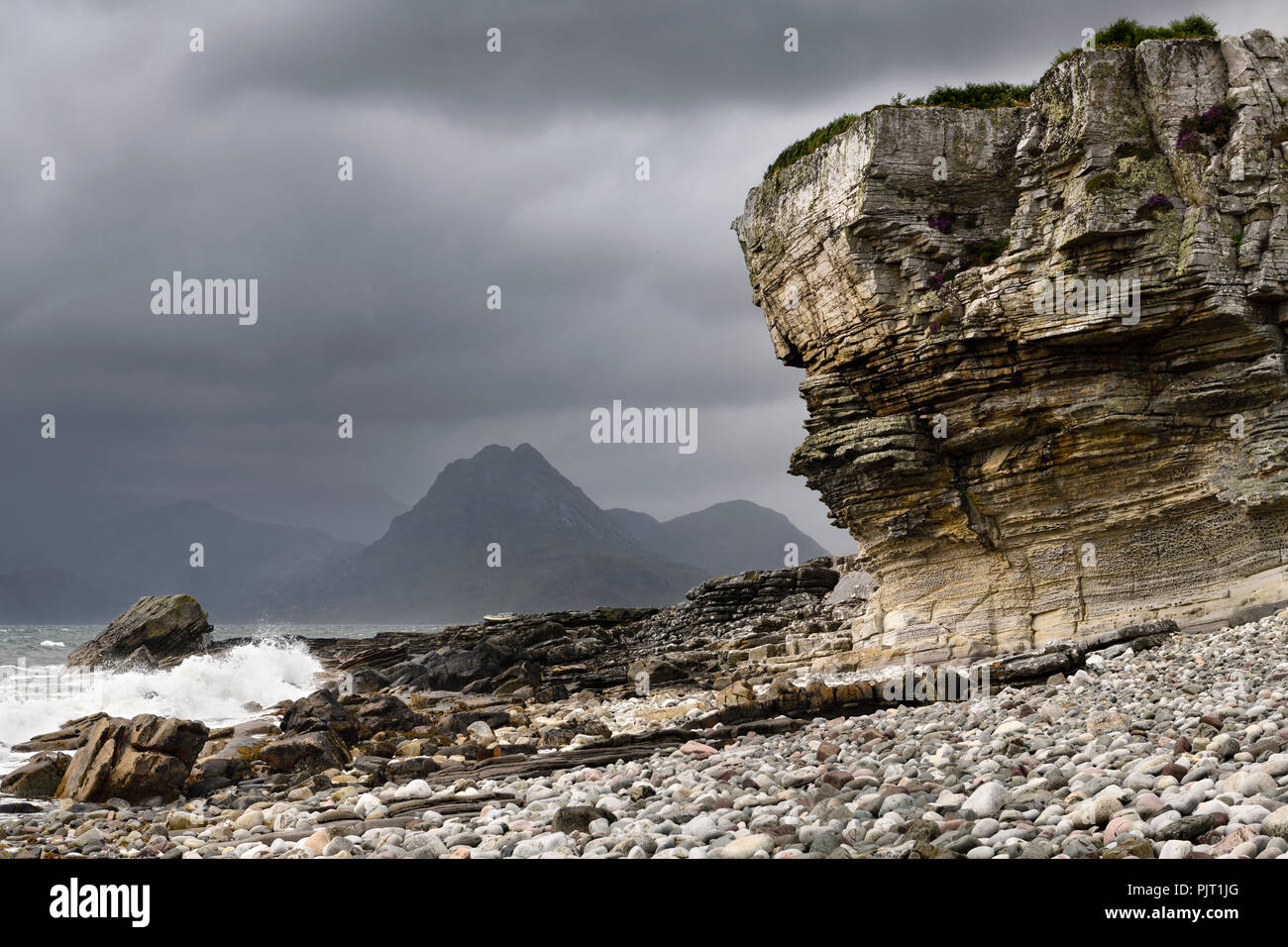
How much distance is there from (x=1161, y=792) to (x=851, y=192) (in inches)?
827

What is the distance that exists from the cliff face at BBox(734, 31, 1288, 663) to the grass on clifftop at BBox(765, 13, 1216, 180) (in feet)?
4.28

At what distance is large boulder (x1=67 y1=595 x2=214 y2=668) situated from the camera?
60.4 metres

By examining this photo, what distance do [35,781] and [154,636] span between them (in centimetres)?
5458

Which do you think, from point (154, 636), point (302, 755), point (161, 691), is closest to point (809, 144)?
point (302, 755)

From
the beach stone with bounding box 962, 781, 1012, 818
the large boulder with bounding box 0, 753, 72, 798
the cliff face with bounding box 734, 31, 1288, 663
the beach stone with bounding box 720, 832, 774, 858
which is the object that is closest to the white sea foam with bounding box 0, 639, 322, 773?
the large boulder with bounding box 0, 753, 72, 798

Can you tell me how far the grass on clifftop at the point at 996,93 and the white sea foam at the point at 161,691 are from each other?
2519 cm

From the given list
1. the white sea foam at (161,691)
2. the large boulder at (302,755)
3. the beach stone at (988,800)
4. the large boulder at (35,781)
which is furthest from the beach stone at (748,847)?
the white sea foam at (161,691)

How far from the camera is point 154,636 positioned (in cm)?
6291

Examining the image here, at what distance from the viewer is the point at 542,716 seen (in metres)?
24.6

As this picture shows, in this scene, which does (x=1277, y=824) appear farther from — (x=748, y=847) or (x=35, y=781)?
(x=35, y=781)
